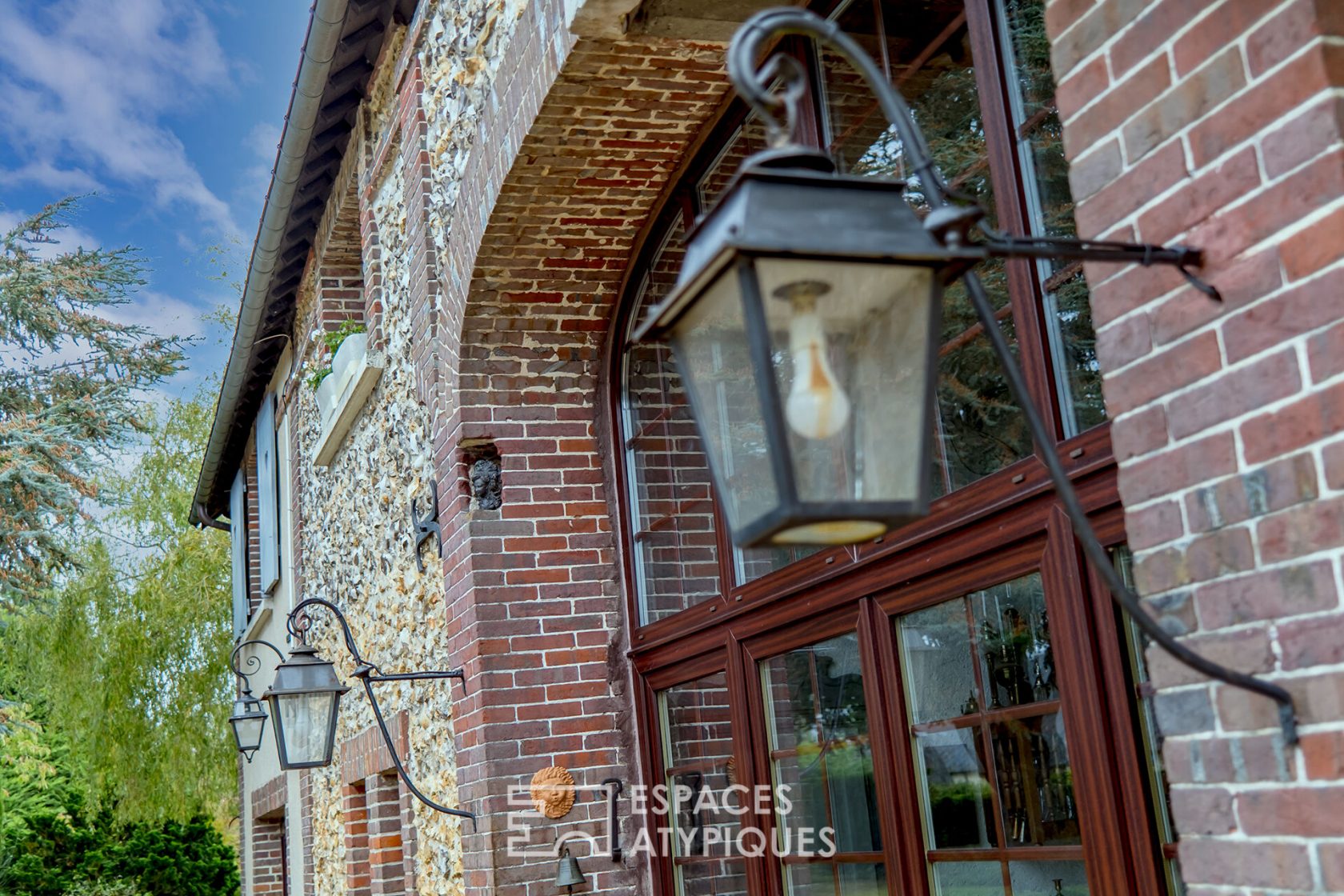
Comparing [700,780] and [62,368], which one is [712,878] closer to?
[700,780]

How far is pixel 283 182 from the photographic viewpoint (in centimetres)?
749

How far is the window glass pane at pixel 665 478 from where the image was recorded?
4.91m

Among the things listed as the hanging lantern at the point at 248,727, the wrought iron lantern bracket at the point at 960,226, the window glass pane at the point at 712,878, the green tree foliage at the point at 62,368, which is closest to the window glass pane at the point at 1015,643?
the wrought iron lantern bracket at the point at 960,226

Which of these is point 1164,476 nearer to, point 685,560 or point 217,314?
Answer: point 685,560

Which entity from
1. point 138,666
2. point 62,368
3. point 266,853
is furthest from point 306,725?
point 62,368

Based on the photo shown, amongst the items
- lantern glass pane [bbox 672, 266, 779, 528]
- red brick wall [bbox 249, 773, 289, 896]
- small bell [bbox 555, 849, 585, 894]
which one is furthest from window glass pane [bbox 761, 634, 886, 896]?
red brick wall [bbox 249, 773, 289, 896]

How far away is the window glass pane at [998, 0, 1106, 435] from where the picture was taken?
2922 mm

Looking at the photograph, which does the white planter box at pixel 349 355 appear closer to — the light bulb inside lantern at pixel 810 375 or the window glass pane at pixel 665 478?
the window glass pane at pixel 665 478

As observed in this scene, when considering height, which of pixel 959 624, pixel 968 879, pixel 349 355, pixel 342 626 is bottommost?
pixel 968 879

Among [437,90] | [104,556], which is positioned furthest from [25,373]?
[437,90]

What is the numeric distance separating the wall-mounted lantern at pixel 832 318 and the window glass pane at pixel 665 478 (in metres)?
3.03

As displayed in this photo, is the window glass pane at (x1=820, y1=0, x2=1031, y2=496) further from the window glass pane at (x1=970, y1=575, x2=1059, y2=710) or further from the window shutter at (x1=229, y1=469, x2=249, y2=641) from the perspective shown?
the window shutter at (x1=229, y1=469, x2=249, y2=641)

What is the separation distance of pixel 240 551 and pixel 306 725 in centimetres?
765

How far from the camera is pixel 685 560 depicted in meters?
5.00
